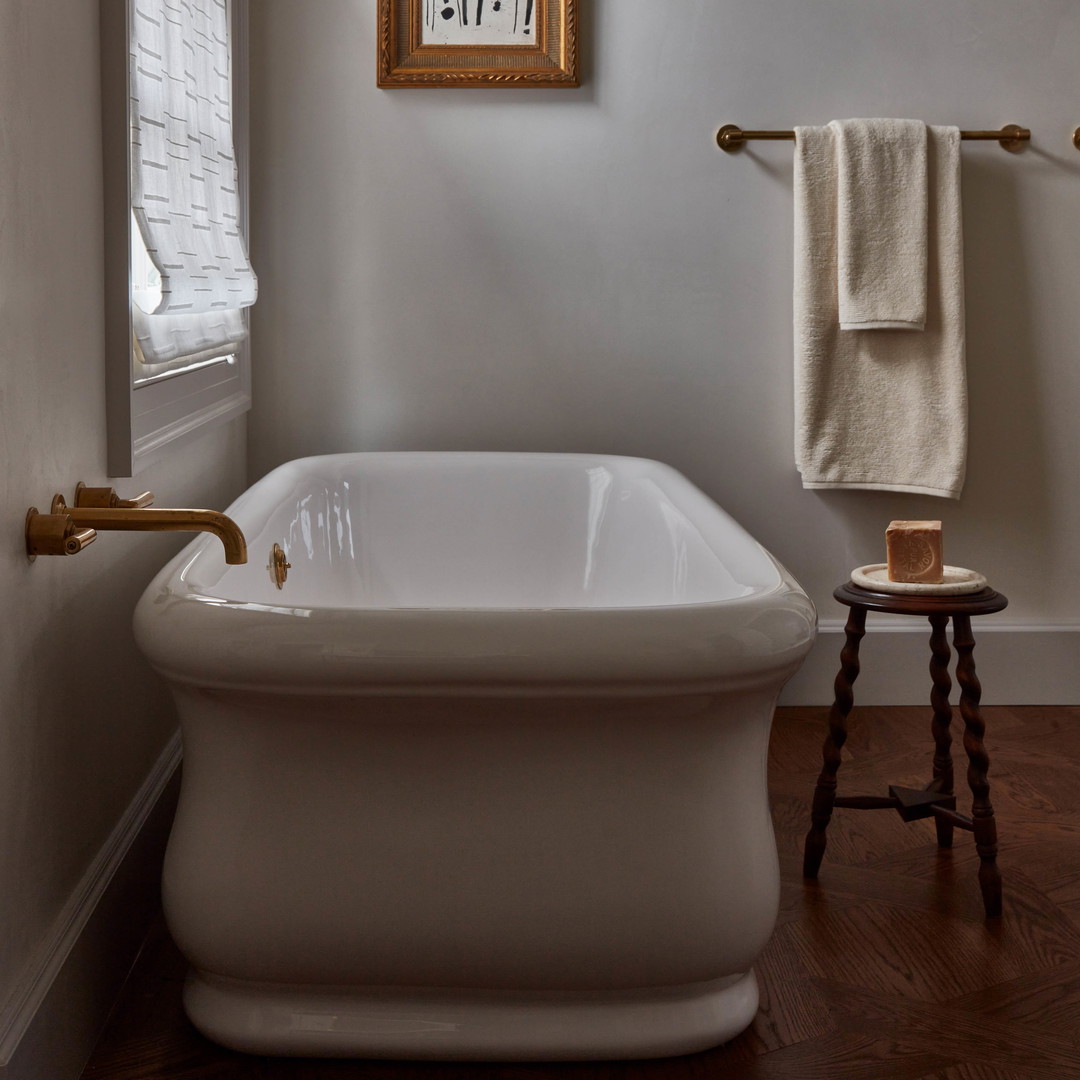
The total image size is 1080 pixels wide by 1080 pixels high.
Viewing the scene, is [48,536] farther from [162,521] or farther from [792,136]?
Result: [792,136]

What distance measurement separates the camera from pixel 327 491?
2188 millimetres

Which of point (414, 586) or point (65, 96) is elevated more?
point (65, 96)

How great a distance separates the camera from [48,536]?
1128mm

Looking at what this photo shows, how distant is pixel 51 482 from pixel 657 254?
156 cm

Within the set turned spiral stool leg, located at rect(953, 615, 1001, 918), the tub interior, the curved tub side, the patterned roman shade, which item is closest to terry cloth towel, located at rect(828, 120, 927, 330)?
the tub interior

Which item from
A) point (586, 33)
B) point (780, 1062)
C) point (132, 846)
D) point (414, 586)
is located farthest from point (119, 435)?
point (586, 33)

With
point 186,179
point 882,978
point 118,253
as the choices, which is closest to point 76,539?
point 118,253

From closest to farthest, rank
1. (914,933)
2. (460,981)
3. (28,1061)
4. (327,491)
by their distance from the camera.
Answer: (28,1061)
(460,981)
(914,933)
(327,491)

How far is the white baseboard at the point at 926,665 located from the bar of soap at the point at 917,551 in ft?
2.86

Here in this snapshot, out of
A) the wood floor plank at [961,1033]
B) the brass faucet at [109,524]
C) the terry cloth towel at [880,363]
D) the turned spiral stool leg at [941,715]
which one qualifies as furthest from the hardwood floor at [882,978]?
the terry cloth towel at [880,363]

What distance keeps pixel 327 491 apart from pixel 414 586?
259mm

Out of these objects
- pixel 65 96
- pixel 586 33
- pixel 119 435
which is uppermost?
pixel 586 33

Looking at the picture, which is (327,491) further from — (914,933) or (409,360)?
(914,933)

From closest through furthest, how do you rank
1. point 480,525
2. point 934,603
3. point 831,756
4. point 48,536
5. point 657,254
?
point 48,536 < point 934,603 < point 831,756 < point 480,525 < point 657,254
